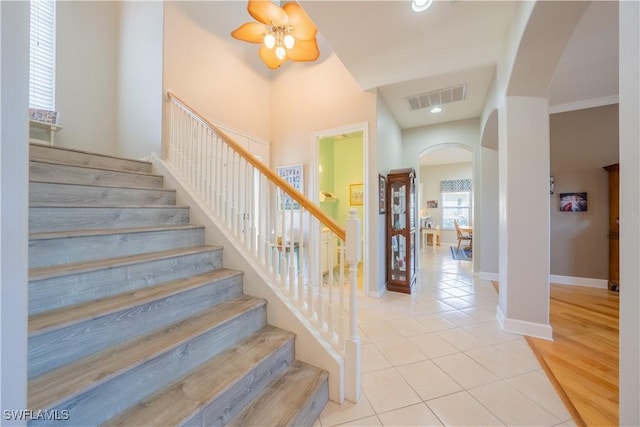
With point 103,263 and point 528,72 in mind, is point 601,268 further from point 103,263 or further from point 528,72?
point 103,263

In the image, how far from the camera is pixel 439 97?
12.4 feet

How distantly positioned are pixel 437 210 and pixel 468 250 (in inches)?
87.4

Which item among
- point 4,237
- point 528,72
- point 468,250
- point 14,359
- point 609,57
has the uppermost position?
point 609,57

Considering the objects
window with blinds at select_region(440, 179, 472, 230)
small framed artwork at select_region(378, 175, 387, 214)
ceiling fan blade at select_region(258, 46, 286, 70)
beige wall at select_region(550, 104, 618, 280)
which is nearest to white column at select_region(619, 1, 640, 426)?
small framed artwork at select_region(378, 175, 387, 214)

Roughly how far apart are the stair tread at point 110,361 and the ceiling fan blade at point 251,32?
10.3 ft

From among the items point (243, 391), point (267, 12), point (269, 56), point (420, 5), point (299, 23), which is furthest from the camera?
point (269, 56)

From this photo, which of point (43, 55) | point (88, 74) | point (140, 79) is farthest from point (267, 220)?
point (43, 55)

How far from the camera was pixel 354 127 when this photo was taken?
366 centimetres

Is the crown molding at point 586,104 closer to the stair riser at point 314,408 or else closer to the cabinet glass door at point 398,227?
the cabinet glass door at point 398,227

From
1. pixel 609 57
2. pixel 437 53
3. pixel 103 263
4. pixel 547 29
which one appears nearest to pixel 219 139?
pixel 103 263

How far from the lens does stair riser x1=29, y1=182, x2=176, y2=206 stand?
171 centimetres

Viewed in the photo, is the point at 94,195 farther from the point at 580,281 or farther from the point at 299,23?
the point at 580,281

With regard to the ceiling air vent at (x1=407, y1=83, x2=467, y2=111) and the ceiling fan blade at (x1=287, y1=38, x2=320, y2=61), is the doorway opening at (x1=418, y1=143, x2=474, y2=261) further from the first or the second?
the ceiling fan blade at (x1=287, y1=38, x2=320, y2=61)

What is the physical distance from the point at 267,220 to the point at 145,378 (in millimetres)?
1265
